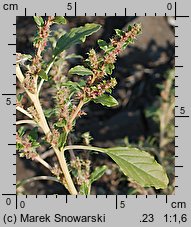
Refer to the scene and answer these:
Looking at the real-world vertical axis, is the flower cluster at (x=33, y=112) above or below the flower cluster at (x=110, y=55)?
below

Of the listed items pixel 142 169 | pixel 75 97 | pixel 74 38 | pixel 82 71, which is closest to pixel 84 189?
pixel 142 169

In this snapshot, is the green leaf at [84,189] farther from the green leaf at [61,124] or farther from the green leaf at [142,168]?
the green leaf at [61,124]

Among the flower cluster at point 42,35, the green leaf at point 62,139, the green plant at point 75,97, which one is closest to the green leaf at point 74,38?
the green plant at point 75,97

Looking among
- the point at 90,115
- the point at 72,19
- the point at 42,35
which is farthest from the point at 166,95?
A: the point at 72,19

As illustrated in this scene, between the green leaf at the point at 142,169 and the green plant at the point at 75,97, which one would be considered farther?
the green leaf at the point at 142,169

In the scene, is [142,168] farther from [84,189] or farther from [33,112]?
[33,112]

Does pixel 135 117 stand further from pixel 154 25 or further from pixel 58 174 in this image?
pixel 58 174

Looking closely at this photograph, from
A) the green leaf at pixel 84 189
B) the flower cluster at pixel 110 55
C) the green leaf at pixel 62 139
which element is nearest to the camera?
the flower cluster at pixel 110 55

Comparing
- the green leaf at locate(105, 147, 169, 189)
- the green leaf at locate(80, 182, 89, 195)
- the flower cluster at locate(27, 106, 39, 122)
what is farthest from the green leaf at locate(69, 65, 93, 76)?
the green leaf at locate(80, 182, 89, 195)

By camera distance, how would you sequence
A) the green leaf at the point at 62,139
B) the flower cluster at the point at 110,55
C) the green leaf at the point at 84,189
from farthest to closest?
the green leaf at the point at 84,189 < the green leaf at the point at 62,139 < the flower cluster at the point at 110,55
